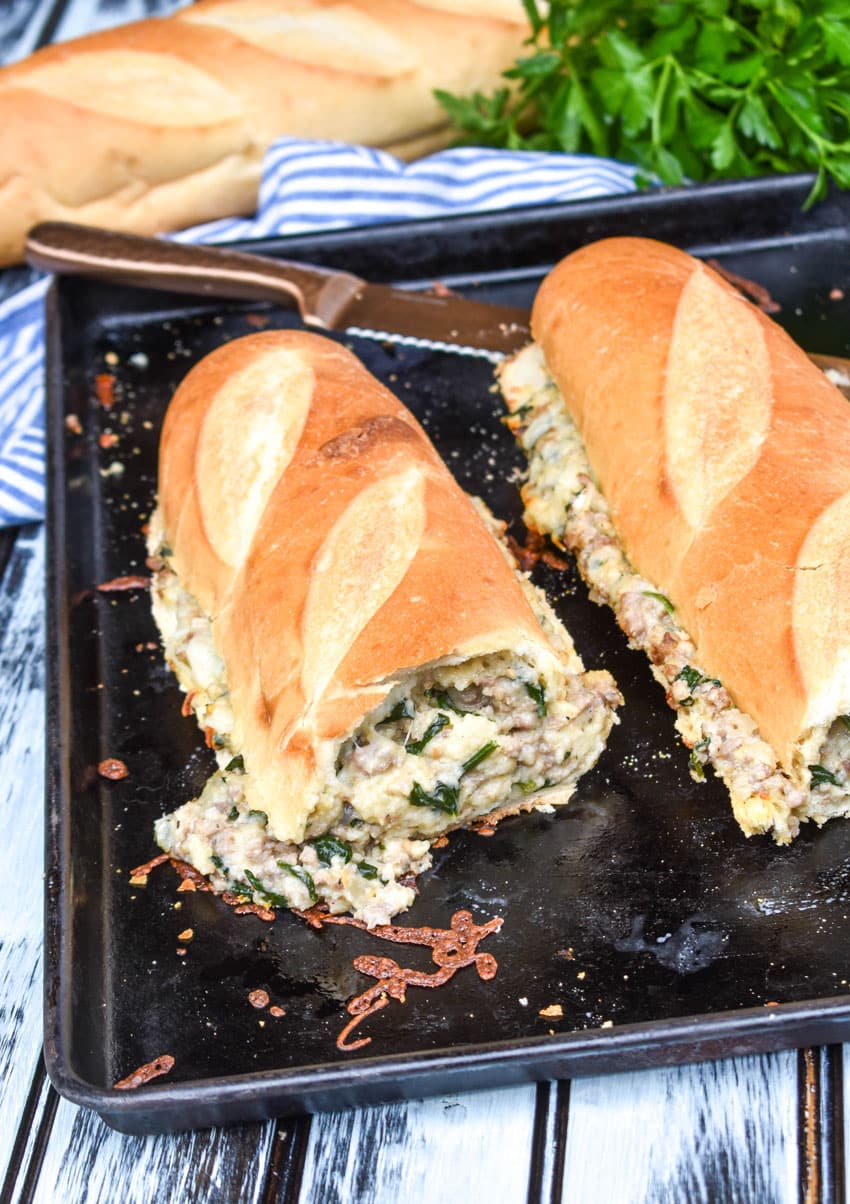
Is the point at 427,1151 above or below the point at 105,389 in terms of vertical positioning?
below

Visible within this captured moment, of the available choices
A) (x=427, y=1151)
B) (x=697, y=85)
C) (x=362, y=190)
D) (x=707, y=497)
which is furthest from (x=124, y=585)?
(x=697, y=85)

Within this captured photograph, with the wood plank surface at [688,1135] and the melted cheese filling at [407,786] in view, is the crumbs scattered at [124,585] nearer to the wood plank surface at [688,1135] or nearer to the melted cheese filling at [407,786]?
the melted cheese filling at [407,786]

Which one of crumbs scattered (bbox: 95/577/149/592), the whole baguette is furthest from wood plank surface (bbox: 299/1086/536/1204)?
the whole baguette

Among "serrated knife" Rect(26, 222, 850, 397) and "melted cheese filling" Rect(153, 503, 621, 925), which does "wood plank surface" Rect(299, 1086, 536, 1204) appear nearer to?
"melted cheese filling" Rect(153, 503, 621, 925)

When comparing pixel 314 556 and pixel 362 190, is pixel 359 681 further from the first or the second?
pixel 362 190

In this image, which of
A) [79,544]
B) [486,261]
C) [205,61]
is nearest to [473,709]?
[79,544]
